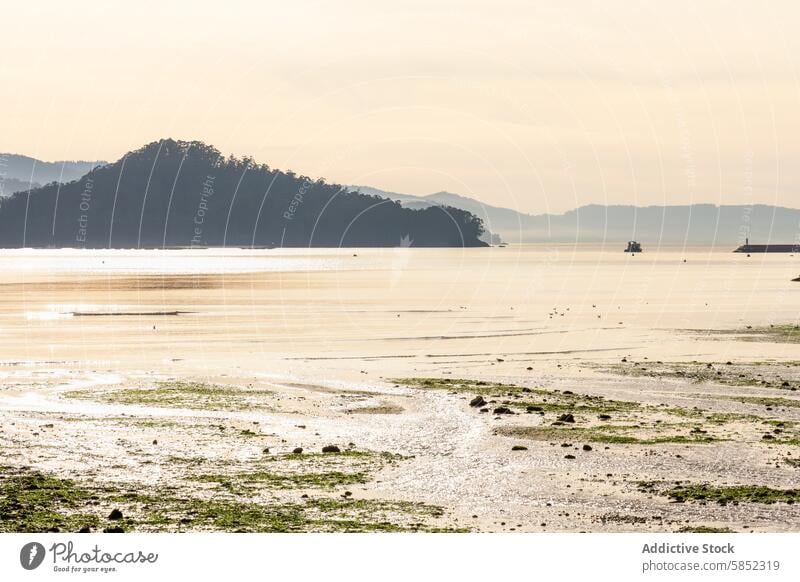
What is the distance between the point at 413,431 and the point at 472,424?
8.33ft

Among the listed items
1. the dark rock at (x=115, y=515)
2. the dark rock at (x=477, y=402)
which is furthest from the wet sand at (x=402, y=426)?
the dark rock at (x=477, y=402)

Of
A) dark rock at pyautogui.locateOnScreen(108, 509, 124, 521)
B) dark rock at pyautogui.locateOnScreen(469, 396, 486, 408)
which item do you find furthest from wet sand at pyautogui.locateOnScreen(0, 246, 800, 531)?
dark rock at pyautogui.locateOnScreen(469, 396, 486, 408)

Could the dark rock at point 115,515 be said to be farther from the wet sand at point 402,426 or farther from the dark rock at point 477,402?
the dark rock at point 477,402

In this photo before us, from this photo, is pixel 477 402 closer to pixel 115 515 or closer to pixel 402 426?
pixel 402 426

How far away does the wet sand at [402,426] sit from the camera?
27922 millimetres

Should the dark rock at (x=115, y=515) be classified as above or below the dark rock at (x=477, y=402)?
below

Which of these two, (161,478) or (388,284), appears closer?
(161,478)

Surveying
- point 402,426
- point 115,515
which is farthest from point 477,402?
point 115,515

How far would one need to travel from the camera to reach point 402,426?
135ft

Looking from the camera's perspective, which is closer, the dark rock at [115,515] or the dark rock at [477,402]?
the dark rock at [115,515]

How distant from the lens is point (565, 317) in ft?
355
